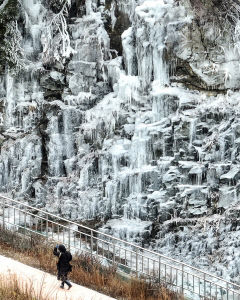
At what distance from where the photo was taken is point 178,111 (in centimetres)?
1463

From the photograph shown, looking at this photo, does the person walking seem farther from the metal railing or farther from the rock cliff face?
the rock cliff face

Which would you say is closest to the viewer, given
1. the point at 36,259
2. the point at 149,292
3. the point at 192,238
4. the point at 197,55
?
the point at 149,292

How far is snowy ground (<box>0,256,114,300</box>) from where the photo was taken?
7778 mm

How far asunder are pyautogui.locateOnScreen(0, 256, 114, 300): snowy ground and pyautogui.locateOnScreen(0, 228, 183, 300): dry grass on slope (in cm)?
30

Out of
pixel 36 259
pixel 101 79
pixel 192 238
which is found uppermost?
pixel 101 79

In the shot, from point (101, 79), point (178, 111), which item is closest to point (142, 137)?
point (178, 111)

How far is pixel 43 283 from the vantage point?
7.90 m

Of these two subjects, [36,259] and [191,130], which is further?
[191,130]

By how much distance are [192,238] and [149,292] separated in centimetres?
511

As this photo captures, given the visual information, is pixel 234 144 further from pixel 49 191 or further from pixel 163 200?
pixel 49 191

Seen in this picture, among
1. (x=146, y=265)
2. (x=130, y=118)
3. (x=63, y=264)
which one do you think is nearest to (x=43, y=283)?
(x=63, y=264)

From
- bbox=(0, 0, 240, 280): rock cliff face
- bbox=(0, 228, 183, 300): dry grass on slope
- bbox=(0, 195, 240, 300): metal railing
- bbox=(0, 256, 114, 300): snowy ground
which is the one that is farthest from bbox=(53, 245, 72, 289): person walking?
bbox=(0, 0, 240, 280): rock cliff face

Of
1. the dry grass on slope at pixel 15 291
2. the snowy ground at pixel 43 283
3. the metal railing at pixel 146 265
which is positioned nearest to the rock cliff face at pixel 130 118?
the metal railing at pixel 146 265

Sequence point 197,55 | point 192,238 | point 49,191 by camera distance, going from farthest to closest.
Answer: point 49,191
point 197,55
point 192,238
